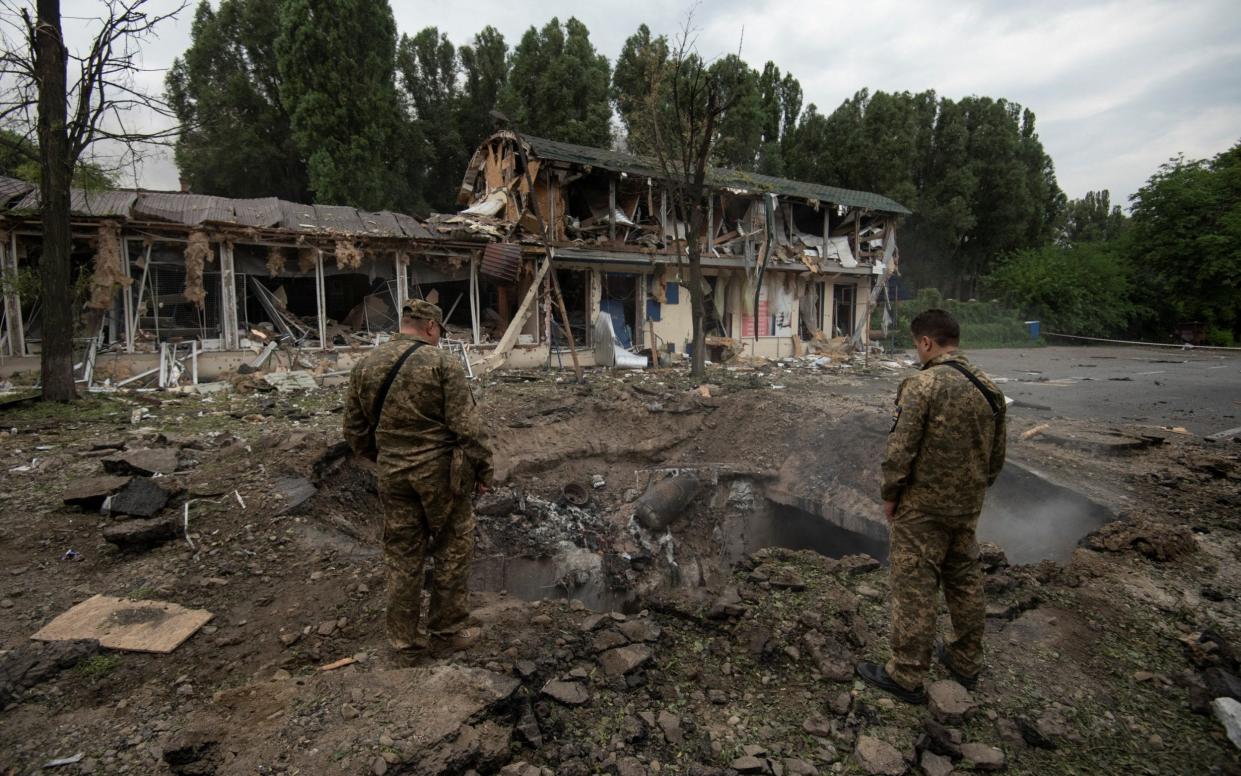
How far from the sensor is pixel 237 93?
22.4m

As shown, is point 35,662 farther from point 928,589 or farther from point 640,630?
point 928,589

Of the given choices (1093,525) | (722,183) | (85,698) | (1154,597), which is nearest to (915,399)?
(1154,597)

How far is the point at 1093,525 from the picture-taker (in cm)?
492

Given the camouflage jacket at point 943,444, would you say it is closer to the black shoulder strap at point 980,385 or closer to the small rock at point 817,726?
the black shoulder strap at point 980,385

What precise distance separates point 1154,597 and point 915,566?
7.03 ft

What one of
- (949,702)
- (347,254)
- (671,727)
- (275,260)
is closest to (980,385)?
(949,702)

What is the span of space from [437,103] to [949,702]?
28673mm

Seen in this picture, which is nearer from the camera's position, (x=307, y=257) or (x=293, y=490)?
(x=293, y=490)

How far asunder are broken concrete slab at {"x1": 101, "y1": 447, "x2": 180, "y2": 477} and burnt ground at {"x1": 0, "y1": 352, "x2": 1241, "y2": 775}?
0.53 ft

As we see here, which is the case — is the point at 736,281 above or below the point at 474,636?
above

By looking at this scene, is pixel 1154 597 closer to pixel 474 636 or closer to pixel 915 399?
pixel 915 399

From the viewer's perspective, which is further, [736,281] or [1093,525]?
[736,281]

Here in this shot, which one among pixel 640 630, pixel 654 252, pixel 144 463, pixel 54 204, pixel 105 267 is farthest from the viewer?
pixel 654 252

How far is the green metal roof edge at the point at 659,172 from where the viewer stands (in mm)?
13664
